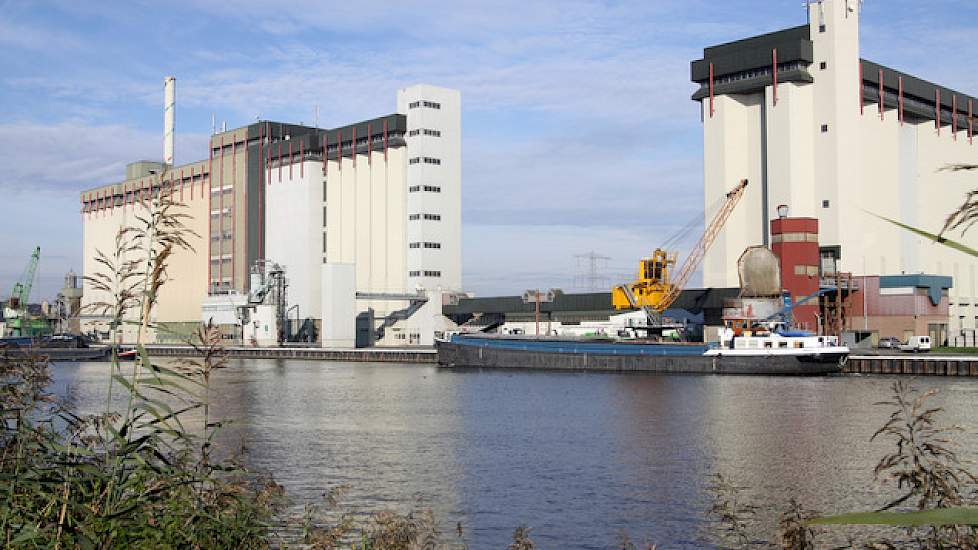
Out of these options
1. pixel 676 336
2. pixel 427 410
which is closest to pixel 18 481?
pixel 427 410

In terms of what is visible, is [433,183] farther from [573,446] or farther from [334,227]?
[573,446]

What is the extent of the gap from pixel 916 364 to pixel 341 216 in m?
78.1

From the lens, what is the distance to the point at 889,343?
92688 millimetres

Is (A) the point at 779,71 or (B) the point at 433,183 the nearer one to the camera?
(A) the point at 779,71

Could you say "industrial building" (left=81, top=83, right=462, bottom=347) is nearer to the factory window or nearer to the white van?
the factory window

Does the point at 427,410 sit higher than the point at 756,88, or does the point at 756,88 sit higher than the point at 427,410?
the point at 756,88

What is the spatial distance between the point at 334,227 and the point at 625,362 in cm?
5691

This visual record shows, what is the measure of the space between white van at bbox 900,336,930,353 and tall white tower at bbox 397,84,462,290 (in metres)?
56.7

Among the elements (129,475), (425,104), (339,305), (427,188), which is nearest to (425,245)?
(427,188)

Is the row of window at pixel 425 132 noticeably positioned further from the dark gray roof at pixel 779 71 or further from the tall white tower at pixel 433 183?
the dark gray roof at pixel 779 71

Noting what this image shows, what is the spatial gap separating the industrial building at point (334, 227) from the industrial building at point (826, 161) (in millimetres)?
36028

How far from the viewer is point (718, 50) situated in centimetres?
10269

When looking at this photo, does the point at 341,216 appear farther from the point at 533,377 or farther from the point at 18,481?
the point at 18,481

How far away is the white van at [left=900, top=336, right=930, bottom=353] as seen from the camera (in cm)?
8781
